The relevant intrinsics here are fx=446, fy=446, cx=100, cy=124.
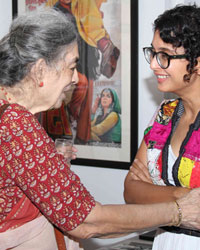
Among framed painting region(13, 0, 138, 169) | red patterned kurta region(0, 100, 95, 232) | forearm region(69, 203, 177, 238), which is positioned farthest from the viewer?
framed painting region(13, 0, 138, 169)

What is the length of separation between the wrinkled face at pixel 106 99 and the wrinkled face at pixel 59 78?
1335mm

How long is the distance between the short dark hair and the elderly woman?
458 mm

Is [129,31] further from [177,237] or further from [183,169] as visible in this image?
[177,237]

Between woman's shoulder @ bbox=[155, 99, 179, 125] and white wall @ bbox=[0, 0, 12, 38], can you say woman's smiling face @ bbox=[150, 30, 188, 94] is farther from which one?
white wall @ bbox=[0, 0, 12, 38]

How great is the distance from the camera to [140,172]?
219 centimetres

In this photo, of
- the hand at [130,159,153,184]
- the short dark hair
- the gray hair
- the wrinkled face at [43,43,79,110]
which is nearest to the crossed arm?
the hand at [130,159,153,184]

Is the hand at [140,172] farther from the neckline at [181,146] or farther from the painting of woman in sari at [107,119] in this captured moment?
the painting of woman in sari at [107,119]

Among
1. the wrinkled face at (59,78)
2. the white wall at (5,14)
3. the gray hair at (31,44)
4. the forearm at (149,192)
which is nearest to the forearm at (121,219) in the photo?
the forearm at (149,192)

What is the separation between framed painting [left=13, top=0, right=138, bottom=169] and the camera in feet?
9.60

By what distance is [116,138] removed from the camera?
9.98 ft

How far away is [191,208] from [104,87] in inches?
58.5

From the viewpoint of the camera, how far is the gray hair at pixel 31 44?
1576mm

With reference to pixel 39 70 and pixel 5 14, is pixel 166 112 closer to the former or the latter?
pixel 39 70

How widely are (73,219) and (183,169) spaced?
2.14 ft
